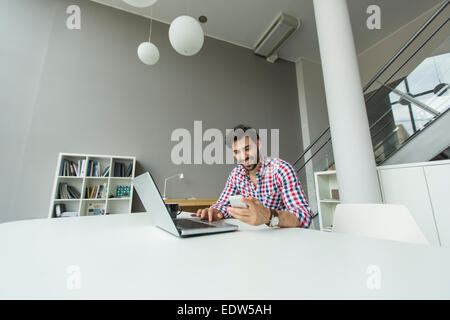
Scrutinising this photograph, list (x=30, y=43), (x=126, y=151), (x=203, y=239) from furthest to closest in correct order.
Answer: (x=126, y=151) → (x=30, y=43) → (x=203, y=239)

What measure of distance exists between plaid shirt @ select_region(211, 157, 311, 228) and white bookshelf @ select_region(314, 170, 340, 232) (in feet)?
6.24

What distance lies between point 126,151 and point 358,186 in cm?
333

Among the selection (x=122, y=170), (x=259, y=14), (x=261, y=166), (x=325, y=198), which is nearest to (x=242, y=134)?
(x=261, y=166)

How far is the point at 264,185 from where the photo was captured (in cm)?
133

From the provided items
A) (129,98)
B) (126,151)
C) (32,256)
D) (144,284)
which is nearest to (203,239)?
(144,284)

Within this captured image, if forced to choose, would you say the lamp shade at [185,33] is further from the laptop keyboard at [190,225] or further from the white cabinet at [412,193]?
the white cabinet at [412,193]

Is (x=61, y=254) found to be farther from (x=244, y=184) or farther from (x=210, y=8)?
(x=210, y=8)

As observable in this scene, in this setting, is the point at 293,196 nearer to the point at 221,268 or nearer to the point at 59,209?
the point at 221,268

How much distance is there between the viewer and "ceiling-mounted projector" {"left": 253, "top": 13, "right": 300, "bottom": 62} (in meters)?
3.90

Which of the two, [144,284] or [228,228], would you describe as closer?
[144,284]

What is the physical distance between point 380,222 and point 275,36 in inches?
177

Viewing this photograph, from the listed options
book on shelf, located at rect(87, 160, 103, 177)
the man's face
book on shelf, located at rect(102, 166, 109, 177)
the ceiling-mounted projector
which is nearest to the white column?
the man's face

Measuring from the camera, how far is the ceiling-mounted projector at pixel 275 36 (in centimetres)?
390

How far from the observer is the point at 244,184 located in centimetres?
146
